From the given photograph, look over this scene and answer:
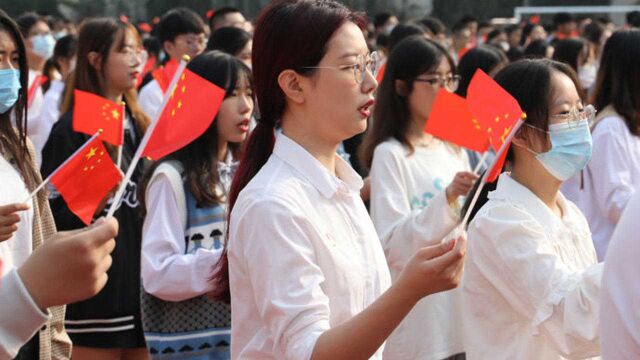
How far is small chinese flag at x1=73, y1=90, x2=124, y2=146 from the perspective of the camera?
4336 millimetres

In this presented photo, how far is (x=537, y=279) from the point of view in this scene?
3111mm

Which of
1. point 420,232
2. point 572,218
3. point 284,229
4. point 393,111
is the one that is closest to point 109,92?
point 393,111

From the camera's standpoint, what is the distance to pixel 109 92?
215 inches

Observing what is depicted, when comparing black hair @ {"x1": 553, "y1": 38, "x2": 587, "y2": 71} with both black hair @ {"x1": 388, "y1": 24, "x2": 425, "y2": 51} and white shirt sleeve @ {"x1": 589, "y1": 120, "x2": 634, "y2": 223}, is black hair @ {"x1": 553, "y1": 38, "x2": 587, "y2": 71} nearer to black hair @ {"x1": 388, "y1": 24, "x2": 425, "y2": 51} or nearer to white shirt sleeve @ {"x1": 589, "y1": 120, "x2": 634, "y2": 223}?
black hair @ {"x1": 388, "y1": 24, "x2": 425, "y2": 51}

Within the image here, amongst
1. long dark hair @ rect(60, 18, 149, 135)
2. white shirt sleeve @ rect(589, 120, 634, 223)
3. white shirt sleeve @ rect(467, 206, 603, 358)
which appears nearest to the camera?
white shirt sleeve @ rect(467, 206, 603, 358)

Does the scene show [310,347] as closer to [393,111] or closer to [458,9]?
[393,111]

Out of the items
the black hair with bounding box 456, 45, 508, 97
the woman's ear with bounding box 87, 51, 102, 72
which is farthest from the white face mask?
the woman's ear with bounding box 87, 51, 102, 72

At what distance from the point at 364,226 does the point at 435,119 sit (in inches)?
74.7

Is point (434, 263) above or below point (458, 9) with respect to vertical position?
above

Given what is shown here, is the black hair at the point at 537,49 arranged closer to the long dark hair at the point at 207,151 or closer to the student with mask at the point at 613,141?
the student with mask at the point at 613,141

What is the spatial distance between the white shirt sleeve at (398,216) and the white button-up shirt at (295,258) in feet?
3.86

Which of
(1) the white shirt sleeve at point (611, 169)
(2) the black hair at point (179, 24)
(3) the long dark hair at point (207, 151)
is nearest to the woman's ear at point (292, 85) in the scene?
(3) the long dark hair at point (207, 151)

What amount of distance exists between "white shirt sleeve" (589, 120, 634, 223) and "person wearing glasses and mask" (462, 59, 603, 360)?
63.1 inches

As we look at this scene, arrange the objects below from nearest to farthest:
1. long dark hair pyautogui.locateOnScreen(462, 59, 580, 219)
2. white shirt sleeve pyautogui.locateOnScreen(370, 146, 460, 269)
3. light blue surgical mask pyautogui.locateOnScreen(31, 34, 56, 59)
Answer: long dark hair pyautogui.locateOnScreen(462, 59, 580, 219) < white shirt sleeve pyautogui.locateOnScreen(370, 146, 460, 269) < light blue surgical mask pyautogui.locateOnScreen(31, 34, 56, 59)
